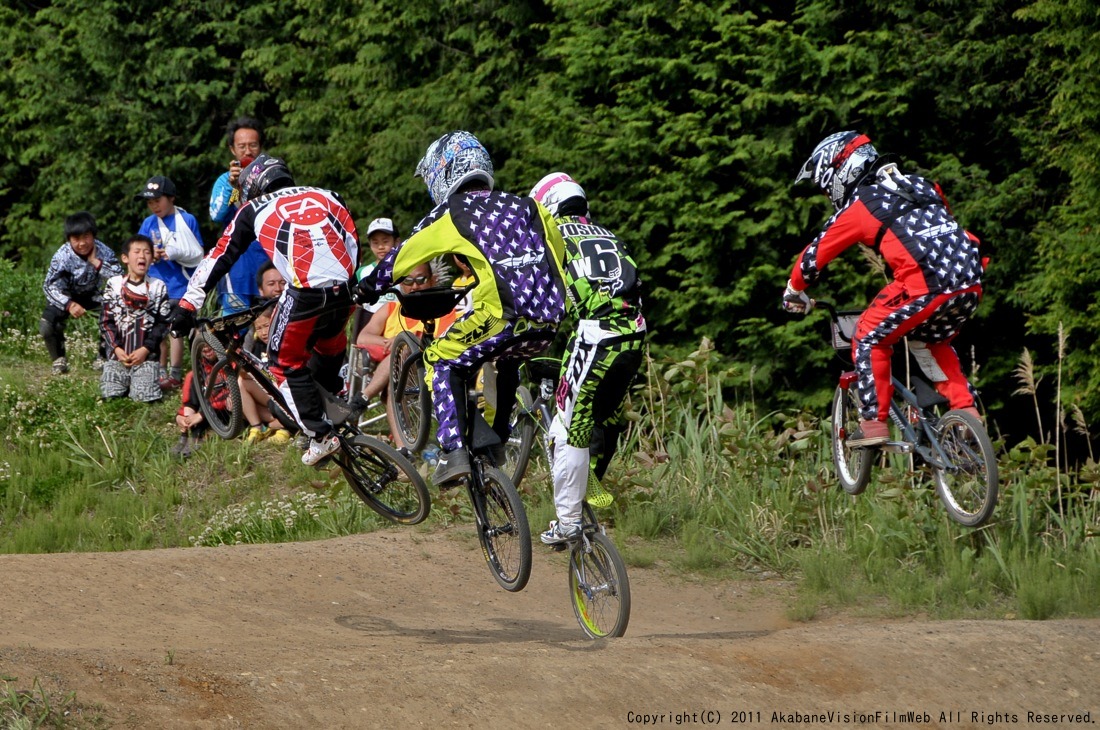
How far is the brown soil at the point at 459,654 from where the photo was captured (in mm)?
4965

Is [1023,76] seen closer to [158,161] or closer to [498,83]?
[498,83]

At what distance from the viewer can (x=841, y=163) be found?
26.6 feet

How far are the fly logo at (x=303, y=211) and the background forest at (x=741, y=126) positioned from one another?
5.53 m

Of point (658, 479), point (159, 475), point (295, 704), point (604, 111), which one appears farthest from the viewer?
point (604, 111)

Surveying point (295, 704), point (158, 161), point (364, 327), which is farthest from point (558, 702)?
point (158, 161)

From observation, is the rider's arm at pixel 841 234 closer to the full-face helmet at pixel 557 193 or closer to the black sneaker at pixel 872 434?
the black sneaker at pixel 872 434

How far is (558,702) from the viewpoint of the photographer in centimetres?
517

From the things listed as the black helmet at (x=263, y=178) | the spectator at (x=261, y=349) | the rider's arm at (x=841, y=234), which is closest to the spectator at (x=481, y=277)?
the black helmet at (x=263, y=178)

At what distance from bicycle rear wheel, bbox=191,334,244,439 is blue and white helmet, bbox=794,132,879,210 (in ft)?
12.7

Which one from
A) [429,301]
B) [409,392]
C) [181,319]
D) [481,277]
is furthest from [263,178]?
[481,277]

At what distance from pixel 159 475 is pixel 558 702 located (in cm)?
717

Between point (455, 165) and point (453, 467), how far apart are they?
155cm

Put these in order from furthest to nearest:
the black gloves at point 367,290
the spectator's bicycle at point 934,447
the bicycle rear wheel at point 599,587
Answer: the spectator's bicycle at point 934,447
the black gloves at point 367,290
the bicycle rear wheel at point 599,587

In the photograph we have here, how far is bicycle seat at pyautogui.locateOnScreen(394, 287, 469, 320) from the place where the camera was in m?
7.37
